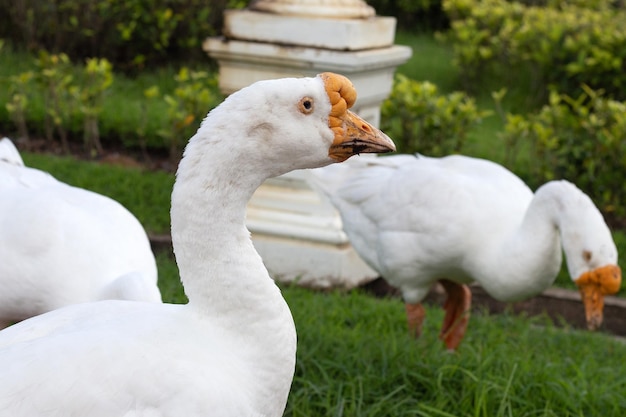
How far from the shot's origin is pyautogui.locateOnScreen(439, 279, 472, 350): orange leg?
4.71 m

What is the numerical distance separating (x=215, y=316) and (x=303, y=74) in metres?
3.81

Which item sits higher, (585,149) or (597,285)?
(597,285)

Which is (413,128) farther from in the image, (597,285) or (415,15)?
(415,15)

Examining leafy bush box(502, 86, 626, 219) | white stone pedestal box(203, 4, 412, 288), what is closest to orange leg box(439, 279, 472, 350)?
white stone pedestal box(203, 4, 412, 288)

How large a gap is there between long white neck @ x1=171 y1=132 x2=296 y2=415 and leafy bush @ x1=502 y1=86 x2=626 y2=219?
498 centimetres

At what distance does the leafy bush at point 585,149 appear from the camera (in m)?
6.92

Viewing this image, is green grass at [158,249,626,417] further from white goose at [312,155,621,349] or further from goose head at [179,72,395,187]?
goose head at [179,72,395,187]

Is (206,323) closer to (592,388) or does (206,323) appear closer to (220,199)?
(220,199)

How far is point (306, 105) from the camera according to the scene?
2336 millimetres

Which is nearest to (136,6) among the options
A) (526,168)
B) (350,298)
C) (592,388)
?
(526,168)

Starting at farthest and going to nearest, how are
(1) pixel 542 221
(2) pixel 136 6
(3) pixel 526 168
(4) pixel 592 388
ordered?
1. (2) pixel 136 6
2. (3) pixel 526 168
3. (1) pixel 542 221
4. (4) pixel 592 388

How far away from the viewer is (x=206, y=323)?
2379 millimetres

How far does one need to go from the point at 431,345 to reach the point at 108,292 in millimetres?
1637

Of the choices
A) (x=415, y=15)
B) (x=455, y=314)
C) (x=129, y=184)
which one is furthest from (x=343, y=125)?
(x=415, y=15)
